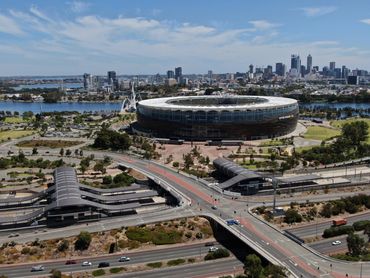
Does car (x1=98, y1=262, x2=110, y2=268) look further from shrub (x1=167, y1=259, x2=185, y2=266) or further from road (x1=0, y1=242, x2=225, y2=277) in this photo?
shrub (x1=167, y1=259, x2=185, y2=266)

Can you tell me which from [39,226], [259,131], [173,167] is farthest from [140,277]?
[259,131]

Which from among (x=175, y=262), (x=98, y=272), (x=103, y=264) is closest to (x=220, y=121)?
(x=175, y=262)

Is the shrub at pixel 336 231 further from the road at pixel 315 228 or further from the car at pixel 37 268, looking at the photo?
the car at pixel 37 268

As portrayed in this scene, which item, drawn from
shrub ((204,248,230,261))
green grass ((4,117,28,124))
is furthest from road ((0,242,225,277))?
green grass ((4,117,28,124))

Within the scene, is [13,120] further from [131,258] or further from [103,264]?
[103,264]

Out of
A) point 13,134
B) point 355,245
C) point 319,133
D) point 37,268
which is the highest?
point 13,134

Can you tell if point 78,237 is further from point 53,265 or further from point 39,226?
point 39,226

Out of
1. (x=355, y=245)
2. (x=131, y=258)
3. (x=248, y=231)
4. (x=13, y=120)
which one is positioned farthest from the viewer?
(x=13, y=120)
